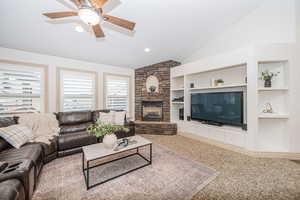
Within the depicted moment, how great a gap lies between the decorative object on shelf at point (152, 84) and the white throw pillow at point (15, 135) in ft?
11.5

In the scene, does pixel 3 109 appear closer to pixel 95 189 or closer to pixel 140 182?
pixel 95 189

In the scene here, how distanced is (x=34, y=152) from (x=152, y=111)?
337 cm

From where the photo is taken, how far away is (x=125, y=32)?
2916 millimetres

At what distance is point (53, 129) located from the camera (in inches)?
111

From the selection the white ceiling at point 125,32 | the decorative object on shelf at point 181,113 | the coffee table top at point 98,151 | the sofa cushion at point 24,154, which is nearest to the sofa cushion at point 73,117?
the sofa cushion at point 24,154

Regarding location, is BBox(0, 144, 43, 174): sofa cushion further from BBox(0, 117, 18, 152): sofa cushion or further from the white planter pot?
the white planter pot

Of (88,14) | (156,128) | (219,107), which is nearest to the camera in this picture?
(88,14)

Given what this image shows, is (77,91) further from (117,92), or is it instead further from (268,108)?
(268,108)

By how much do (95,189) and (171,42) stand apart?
3612 millimetres

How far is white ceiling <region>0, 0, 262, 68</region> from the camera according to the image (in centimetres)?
223

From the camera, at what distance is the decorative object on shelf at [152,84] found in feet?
15.1

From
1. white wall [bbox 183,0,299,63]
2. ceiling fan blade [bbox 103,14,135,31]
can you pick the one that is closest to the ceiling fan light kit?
ceiling fan blade [bbox 103,14,135,31]

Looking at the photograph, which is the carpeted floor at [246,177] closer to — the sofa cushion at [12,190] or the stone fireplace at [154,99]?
the stone fireplace at [154,99]

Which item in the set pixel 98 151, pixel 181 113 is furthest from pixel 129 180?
Result: pixel 181 113
